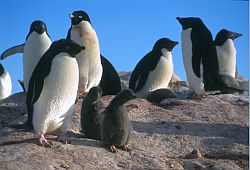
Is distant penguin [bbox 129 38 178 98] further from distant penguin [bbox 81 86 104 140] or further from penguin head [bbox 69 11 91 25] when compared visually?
distant penguin [bbox 81 86 104 140]

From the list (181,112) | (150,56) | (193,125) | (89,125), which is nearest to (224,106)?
(181,112)

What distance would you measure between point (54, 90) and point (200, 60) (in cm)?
353

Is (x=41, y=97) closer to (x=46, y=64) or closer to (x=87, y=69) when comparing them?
(x=46, y=64)

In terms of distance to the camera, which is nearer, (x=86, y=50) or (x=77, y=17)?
(x=86, y=50)

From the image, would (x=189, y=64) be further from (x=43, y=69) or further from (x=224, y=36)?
(x=43, y=69)

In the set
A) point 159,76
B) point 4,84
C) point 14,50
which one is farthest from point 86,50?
point 4,84

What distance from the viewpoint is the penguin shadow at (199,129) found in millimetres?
5773

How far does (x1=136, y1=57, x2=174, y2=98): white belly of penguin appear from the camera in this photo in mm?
8234

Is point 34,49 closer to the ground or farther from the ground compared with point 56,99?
farther from the ground

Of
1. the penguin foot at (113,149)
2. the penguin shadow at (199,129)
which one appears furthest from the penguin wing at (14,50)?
the penguin foot at (113,149)

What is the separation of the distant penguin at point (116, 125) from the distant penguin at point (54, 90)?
0.42 m

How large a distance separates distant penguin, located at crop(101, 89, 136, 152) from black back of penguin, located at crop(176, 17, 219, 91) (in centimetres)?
329

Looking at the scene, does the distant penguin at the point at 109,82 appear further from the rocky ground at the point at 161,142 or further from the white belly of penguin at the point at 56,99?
the white belly of penguin at the point at 56,99

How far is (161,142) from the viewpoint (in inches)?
216
